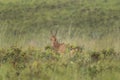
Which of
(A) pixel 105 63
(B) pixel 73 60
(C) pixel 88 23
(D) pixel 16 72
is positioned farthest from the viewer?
(C) pixel 88 23

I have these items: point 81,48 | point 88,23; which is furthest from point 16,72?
point 88,23

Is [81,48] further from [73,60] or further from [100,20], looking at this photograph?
[100,20]

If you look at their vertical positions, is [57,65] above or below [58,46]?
above

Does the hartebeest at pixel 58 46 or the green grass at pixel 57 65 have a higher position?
the green grass at pixel 57 65

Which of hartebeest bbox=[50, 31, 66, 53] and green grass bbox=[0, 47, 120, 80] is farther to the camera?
hartebeest bbox=[50, 31, 66, 53]

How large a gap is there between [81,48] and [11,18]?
19.4 m

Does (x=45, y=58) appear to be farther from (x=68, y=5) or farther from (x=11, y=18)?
(x=68, y=5)

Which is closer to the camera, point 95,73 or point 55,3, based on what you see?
point 95,73

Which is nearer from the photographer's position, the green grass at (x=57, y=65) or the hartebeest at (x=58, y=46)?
the green grass at (x=57, y=65)

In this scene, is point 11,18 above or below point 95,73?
below

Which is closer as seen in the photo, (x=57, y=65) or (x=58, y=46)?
(x=57, y=65)

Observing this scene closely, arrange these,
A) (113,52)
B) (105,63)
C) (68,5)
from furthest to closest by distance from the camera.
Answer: (68,5) < (113,52) < (105,63)

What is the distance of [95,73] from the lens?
710cm

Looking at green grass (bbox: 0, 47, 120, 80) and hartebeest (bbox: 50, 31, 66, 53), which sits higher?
green grass (bbox: 0, 47, 120, 80)
